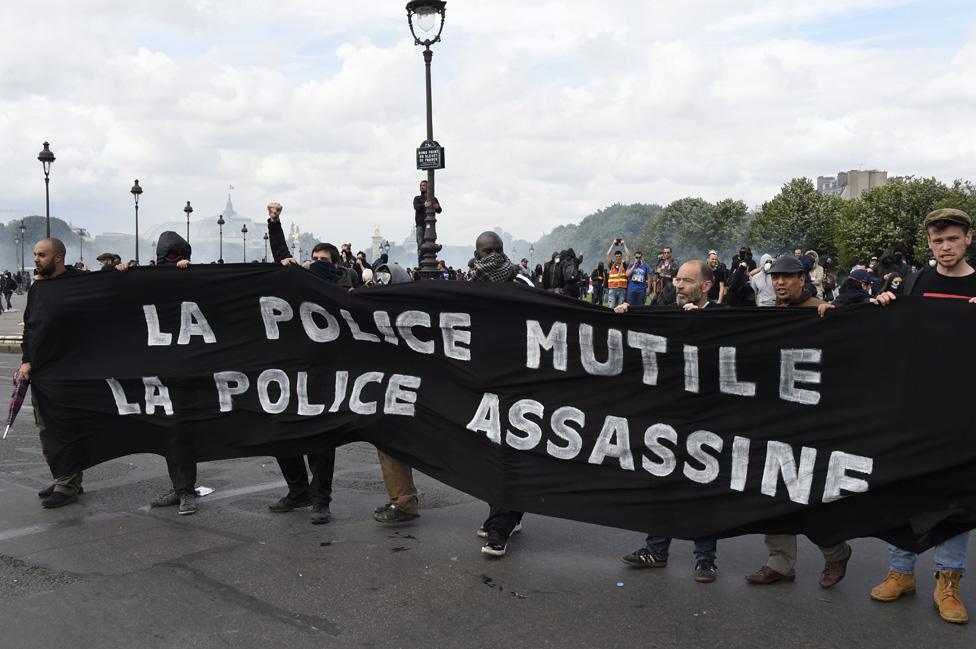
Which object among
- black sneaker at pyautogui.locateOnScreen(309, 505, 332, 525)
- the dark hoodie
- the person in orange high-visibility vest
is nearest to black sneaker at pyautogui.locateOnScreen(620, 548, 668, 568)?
black sneaker at pyautogui.locateOnScreen(309, 505, 332, 525)

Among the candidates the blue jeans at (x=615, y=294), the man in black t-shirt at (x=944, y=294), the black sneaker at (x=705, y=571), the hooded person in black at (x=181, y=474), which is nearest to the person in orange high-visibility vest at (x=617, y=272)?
the blue jeans at (x=615, y=294)

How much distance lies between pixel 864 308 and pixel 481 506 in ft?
9.89

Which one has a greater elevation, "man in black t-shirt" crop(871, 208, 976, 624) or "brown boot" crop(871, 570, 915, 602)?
"man in black t-shirt" crop(871, 208, 976, 624)

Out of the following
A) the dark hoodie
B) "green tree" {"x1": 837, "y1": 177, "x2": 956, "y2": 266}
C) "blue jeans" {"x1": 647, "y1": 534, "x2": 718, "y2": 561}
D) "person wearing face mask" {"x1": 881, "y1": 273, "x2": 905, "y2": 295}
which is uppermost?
"green tree" {"x1": 837, "y1": 177, "x2": 956, "y2": 266}

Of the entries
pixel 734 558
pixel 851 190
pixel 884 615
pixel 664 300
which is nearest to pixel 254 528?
pixel 734 558

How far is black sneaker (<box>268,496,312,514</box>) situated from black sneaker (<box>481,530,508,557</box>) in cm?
163

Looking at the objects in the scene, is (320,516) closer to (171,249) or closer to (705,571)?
(171,249)

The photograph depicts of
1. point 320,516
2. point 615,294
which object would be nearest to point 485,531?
point 320,516

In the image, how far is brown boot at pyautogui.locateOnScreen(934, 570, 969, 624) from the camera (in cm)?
407

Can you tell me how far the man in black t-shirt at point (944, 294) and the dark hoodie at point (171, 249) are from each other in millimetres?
4798

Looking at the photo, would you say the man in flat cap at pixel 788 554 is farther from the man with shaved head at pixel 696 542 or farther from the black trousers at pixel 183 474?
the black trousers at pixel 183 474

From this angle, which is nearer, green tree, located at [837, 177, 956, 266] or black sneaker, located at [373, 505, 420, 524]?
black sneaker, located at [373, 505, 420, 524]

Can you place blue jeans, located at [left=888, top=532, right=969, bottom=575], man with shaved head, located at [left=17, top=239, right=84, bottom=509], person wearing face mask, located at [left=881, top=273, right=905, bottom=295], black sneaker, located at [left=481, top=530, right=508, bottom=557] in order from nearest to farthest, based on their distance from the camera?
blue jeans, located at [left=888, top=532, right=969, bottom=575] → black sneaker, located at [left=481, top=530, right=508, bottom=557] → man with shaved head, located at [left=17, top=239, right=84, bottom=509] → person wearing face mask, located at [left=881, top=273, right=905, bottom=295]

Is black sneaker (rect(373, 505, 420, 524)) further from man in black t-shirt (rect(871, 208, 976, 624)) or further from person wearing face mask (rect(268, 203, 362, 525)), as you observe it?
man in black t-shirt (rect(871, 208, 976, 624))
